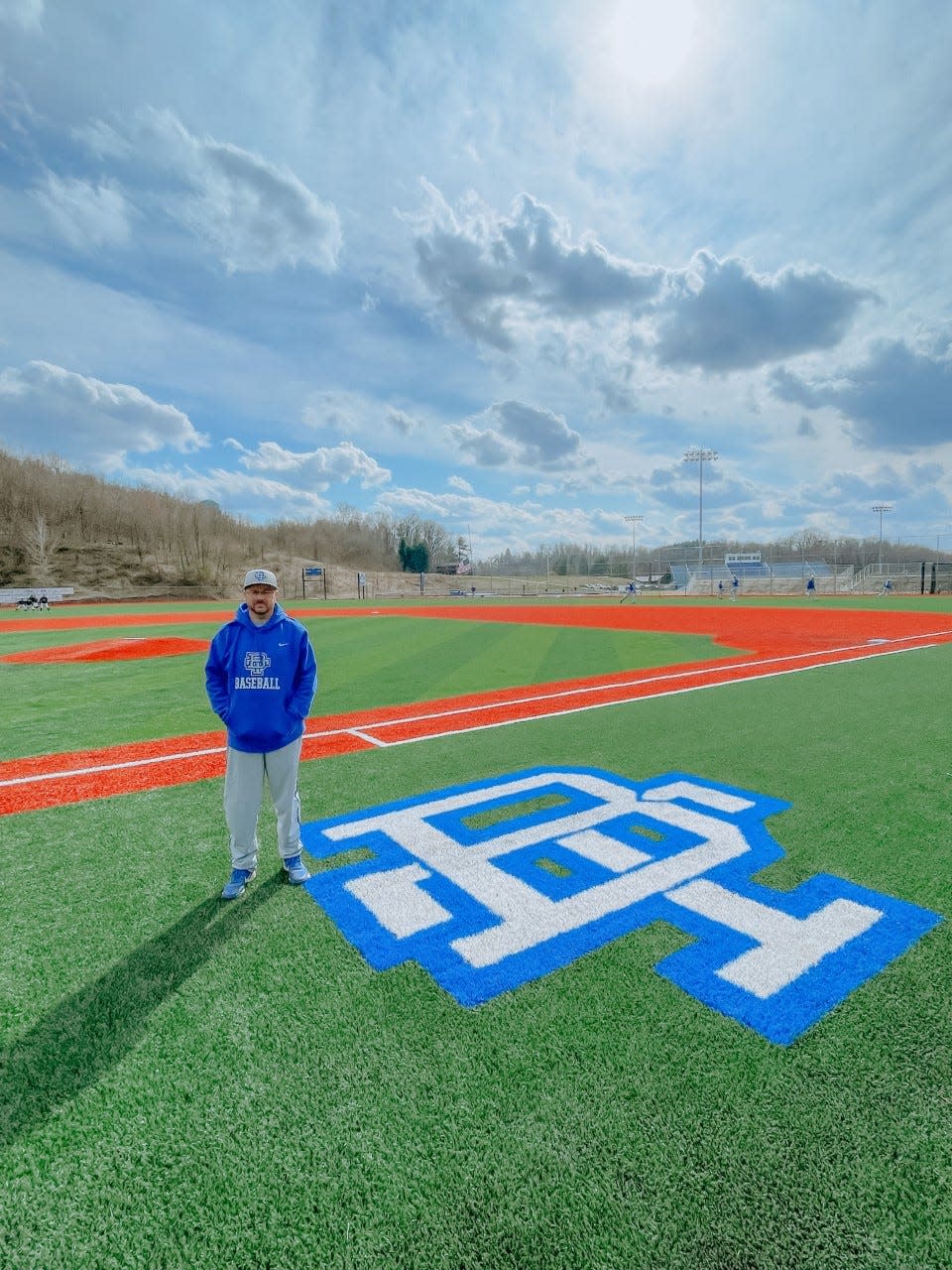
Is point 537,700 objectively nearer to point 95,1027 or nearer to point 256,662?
point 256,662

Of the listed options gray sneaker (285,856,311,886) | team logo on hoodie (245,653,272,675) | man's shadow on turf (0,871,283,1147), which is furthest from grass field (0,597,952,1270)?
team logo on hoodie (245,653,272,675)

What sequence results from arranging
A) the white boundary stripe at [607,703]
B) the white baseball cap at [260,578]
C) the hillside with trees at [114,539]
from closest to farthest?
the white baseball cap at [260,578]
the white boundary stripe at [607,703]
the hillside with trees at [114,539]

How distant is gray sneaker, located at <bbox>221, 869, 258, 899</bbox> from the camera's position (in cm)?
369

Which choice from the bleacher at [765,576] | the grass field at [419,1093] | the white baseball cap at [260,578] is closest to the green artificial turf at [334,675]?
the grass field at [419,1093]

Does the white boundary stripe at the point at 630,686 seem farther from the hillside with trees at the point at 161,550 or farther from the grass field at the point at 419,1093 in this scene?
the hillside with trees at the point at 161,550

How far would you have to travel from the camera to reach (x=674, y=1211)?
182 centimetres

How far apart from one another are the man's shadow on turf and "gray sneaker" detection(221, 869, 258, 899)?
223 millimetres

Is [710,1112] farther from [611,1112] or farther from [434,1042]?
[434,1042]

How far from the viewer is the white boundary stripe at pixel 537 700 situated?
6.25 m

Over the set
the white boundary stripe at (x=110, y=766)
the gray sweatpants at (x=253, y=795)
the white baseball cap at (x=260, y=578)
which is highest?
the white baseball cap at (x=260, y=578)

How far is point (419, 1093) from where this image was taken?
7.36 feet

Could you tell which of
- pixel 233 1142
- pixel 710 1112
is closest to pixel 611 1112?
pixel 710 1112

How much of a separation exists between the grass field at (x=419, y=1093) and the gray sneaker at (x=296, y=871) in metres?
0.15

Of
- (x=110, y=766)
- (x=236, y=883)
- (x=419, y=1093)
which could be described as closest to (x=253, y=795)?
(x=236, y=883)
